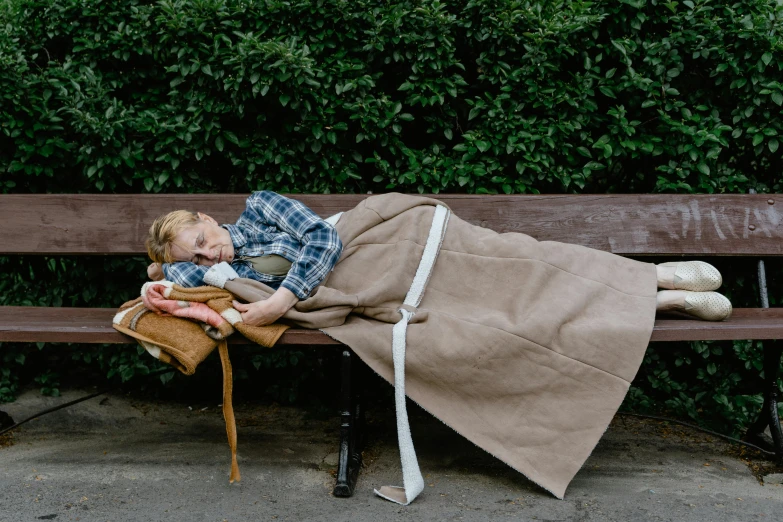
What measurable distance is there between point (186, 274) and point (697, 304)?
197 centimetres

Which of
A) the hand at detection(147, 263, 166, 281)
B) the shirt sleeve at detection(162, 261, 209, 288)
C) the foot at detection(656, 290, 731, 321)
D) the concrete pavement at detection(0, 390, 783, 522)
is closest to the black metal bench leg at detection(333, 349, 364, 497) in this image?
the concrete pavement at detection(0, 390, 783, 522)

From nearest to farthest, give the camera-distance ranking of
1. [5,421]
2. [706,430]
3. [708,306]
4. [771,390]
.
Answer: [708,306], [771,390], [706,430], [5,421]

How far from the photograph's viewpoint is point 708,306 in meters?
2.98

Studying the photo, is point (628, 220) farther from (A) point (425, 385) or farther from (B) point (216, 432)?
(B) point (216, 432)

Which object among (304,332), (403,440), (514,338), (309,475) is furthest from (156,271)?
(514,338)

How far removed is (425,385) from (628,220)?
1305mm

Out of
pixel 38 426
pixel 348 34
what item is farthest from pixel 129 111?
pixel 38 426

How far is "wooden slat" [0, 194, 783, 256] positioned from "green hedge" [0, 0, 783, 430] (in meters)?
0.18

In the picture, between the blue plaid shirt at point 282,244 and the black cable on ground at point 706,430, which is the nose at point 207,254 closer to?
the blue plaid shirt at point 282,244

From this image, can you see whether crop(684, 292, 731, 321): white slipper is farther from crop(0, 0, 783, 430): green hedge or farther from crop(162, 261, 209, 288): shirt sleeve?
crop(162, 261, 209, 288): shirt sleeve

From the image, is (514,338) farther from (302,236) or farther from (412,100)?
(412,100)

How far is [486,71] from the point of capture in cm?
370

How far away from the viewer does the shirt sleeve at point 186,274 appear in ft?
9.77

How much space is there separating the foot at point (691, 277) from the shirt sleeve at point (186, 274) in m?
1.84
